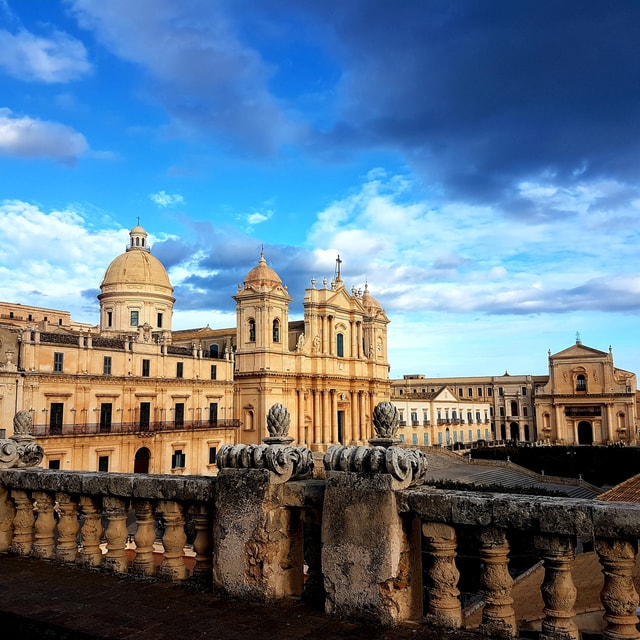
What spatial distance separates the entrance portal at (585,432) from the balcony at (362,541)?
78336 mm

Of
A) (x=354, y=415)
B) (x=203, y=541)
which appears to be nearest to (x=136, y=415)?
(x=354, y=415)

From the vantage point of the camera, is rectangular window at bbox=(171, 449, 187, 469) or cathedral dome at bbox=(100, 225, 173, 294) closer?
rectangular window at bbox=(171, 449, 187, 469)

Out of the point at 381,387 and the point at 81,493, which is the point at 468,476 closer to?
the point at 381,387

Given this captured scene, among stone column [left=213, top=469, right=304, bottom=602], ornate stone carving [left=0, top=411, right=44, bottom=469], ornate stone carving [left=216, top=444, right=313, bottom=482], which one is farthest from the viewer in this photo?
ornate stone carving [left=0, top=411, right=44, bottom=469]

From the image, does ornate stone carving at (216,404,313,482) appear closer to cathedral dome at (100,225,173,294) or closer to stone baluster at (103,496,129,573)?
stone baluster at (103,496,129,573)

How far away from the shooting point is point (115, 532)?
6.49m

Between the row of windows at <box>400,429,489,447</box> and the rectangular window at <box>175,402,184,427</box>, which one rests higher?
the rectangular window at <box>175,402,184,427</box>

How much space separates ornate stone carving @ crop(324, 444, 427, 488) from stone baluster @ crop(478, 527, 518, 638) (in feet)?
2.48

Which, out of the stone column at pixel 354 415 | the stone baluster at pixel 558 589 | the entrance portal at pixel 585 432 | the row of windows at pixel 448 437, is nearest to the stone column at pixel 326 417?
the stone column at pixel 354 415

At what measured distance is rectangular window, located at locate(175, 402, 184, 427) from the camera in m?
42.2

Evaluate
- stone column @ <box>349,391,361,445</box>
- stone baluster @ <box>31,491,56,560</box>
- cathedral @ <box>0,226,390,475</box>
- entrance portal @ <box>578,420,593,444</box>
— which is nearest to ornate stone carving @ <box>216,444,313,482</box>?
stone baluster @ <box>31,491,56,560</box>

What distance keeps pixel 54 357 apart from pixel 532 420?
67461 mm

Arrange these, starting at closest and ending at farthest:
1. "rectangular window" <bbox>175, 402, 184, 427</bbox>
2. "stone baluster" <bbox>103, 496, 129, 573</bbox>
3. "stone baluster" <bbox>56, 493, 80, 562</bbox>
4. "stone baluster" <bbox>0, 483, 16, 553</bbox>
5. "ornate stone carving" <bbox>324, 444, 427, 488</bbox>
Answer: "ornate stone carving" <bbox>324, 444, 427, 488</bbox>, "stone baluster" <bbox>103, 496, 129, 573</bbox>, "stone baluster" <bbox>56, 493, 80, 562</bbox>, "stone baluster" <bbox>0, 483, 16, 553</bbox>, "rectangular window" <bbox>175, 402, 184, 427</bbox>

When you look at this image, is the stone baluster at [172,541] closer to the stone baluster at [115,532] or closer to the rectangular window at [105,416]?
the stone baluster at [115,532]
